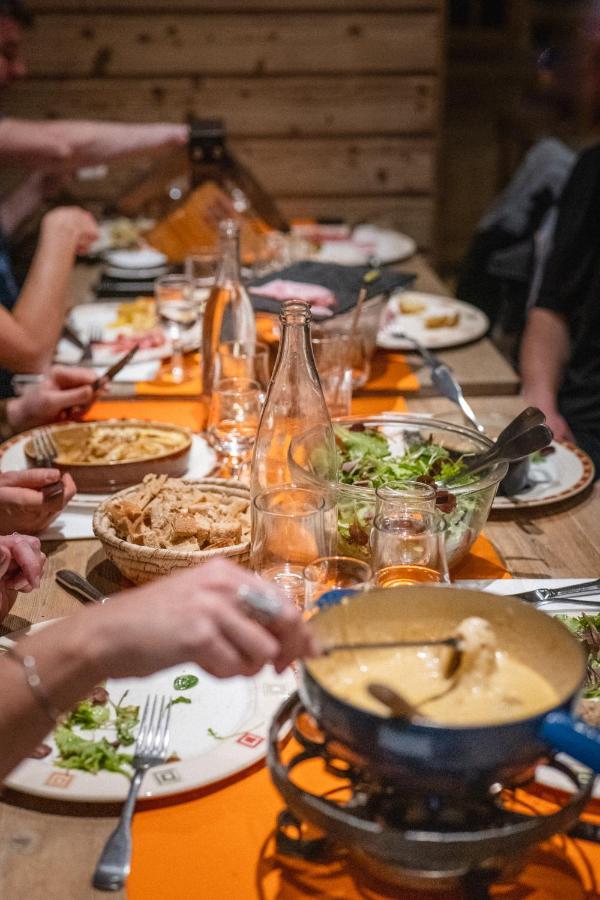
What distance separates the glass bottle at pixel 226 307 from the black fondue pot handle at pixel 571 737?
138 centimetres

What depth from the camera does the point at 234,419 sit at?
1762mm

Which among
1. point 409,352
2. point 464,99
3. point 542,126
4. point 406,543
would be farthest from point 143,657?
point 464,99

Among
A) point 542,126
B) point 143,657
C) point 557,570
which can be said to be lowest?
point 542,126

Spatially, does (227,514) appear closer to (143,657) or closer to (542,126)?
(143,657)

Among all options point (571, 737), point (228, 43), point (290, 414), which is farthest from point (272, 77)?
point (571, 737)

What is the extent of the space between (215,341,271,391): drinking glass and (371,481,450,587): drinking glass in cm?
79

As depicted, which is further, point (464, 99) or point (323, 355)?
point (464, 99)

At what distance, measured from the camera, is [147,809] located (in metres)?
0.92

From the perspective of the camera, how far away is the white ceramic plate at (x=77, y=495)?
1500 millimetres

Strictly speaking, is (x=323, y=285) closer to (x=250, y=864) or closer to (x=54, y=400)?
(x=54, y=400)

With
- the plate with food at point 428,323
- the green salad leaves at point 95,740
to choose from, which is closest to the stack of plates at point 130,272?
the plate with food at point 428,323

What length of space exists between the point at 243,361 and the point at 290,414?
1.66 ft

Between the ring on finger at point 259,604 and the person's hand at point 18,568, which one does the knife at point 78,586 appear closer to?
the person's hand at point 18,568

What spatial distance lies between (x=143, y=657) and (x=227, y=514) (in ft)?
2.09
